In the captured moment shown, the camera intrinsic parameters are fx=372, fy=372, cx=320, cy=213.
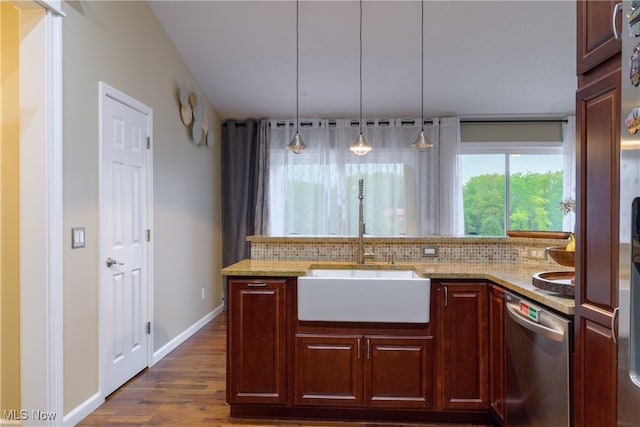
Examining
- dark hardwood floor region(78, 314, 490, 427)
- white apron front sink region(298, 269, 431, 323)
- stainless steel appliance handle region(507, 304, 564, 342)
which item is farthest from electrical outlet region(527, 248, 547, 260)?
dark hardwood floor region(78, 314, 490, 427)

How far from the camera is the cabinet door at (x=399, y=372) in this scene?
2.15 meters

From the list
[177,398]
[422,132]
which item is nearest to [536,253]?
[422,132]

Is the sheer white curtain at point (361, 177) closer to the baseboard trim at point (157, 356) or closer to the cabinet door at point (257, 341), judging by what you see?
the baseboard trim at point (157, 356)

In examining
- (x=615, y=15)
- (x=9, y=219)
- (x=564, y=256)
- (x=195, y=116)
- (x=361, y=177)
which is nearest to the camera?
(x=615, y=15)

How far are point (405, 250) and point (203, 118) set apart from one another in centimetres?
274

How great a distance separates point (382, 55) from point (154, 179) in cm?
243

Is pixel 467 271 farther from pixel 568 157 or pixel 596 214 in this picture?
pixel 568 157

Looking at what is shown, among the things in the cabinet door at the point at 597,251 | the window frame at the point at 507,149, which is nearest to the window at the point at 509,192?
the window frame at the point at 507,149

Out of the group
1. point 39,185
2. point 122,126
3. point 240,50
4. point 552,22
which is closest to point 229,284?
point 39,185

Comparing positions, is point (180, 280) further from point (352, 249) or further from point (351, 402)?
point (351, 402)

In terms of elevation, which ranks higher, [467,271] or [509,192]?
[509,192]

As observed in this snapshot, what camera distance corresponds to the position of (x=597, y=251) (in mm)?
1263

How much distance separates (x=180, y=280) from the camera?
361 cm

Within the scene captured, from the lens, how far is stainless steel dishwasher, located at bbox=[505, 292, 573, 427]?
4.86 ft
